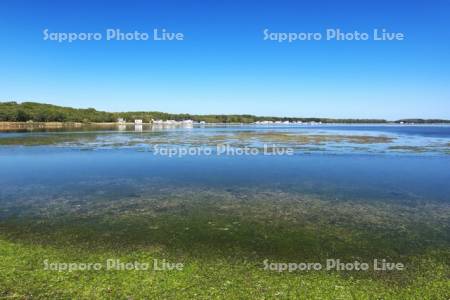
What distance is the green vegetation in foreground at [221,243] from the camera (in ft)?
23.2

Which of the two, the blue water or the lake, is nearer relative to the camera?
the lake

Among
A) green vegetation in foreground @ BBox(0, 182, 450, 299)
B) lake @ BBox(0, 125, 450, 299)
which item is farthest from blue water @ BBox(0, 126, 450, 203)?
green vegetation in foreground @ BBox(0, 182, 450, 299)

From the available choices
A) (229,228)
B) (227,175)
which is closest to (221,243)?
(229,228)

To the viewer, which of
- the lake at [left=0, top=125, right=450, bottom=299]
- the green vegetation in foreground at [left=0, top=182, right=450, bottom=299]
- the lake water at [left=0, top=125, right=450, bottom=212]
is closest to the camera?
the green vegetation in foreground at [left=0, top=182, right=450, bottom=299]

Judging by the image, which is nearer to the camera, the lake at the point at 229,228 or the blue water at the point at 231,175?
the lake at the point at 229,228

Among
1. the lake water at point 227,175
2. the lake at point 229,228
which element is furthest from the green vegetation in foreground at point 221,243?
the lake water at point 227,175

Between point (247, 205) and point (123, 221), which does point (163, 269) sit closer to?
point (123, 221)

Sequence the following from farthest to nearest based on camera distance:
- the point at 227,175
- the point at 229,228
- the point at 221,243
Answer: the point at 227,175
the point at 229,228
the point at 221,243

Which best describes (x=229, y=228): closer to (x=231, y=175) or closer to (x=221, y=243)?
(x=221, y=243)

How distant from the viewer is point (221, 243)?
9.49 metres

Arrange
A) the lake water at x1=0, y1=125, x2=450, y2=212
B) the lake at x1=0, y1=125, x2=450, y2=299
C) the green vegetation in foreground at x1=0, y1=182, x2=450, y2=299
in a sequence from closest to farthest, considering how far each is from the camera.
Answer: the green vegetation in foreground at x1=0, y1=182, x2=450, y2=299 < the lake at x1=0, y1=125, x2=450, y2=299 < the lake water at x1=0, y1=125, x2=450, y2=212

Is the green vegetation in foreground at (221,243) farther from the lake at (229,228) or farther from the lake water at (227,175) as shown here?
the lake water at (227,175)

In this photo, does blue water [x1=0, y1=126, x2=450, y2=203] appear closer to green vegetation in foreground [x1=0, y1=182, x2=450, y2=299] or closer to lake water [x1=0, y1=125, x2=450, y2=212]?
lake water [x1=0, y1=125, x2=450, y2=212]

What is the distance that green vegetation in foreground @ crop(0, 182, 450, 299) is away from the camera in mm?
7058
